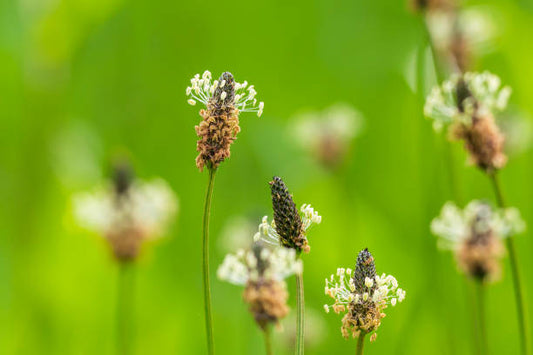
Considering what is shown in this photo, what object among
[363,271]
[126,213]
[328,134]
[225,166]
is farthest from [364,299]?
[225,166]

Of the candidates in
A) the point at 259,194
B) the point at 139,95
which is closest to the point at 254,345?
the point at 259,194

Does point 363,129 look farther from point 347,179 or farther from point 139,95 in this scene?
point 139,95

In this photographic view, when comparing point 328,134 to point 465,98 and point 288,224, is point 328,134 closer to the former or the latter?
point 465,98

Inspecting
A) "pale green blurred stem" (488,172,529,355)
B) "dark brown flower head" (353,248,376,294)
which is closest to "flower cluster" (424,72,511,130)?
"pale green blurred stem" (488,172,529,355)

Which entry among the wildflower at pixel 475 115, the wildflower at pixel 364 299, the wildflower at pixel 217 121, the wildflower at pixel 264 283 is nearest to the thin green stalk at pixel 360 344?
the wildflower at pixel 364 299

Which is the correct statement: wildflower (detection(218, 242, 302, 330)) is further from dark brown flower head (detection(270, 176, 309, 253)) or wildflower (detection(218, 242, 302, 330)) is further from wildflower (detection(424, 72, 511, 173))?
wildflower (detection(424, 72, 511, 173))

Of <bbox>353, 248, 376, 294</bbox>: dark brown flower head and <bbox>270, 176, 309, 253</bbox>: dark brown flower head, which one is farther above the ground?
<bbox>270, 176, 309, 253</bbox>: dark brown flower head
